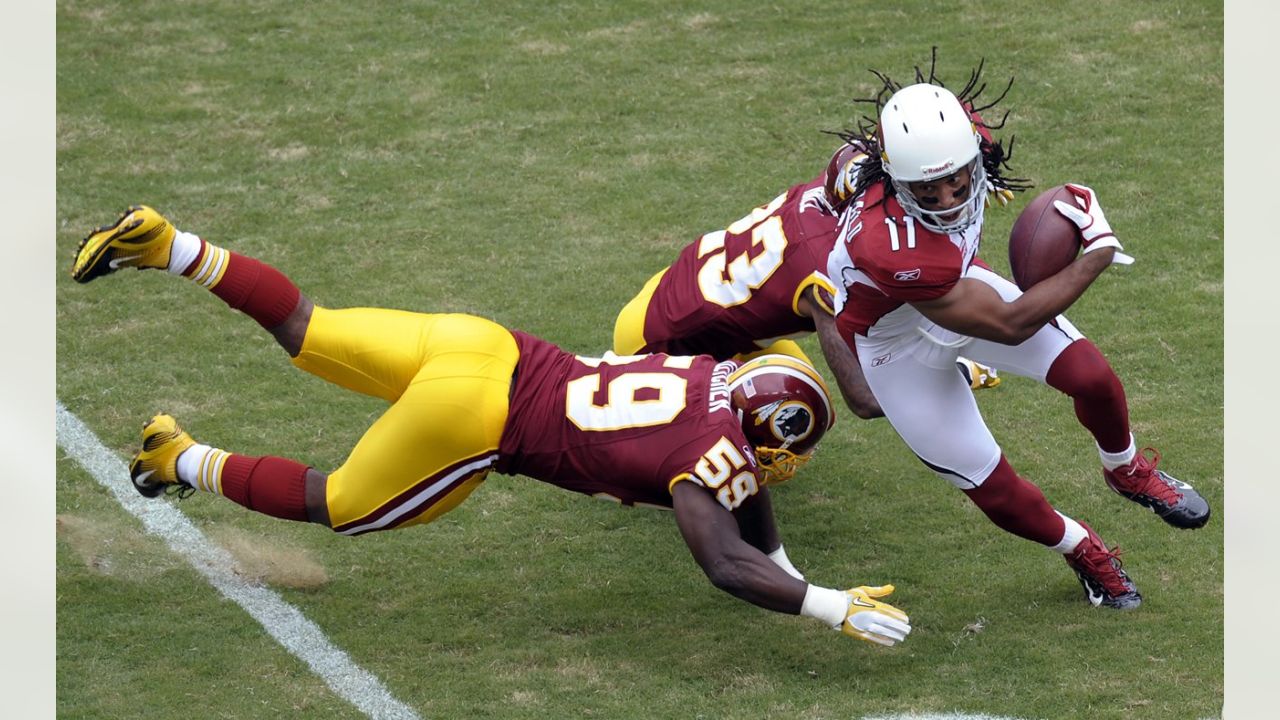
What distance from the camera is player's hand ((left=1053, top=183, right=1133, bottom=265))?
178 inches

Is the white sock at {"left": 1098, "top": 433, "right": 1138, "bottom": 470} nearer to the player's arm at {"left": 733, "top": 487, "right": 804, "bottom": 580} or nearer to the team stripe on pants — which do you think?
the player's arm at {"left": 733, "top": 487, "right": 804, "bottom": 580}

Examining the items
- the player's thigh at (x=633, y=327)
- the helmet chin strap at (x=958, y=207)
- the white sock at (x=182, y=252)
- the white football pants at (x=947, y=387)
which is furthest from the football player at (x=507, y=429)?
the helmet chin strap at (x=958, y=207)

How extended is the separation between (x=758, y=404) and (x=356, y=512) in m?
1.29

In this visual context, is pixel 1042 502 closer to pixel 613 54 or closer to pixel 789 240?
pixel 789 240

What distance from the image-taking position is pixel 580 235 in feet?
24.3

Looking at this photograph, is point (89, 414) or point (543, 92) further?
A: point (543, 92)

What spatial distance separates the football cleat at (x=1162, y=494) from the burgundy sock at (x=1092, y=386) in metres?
0.17

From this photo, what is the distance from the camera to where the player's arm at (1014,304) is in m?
4.48

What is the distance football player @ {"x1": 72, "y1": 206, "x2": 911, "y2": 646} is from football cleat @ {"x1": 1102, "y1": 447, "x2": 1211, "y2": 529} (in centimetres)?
93

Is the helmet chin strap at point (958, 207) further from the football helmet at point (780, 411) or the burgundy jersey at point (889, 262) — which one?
the football helmet at point (780, 411)

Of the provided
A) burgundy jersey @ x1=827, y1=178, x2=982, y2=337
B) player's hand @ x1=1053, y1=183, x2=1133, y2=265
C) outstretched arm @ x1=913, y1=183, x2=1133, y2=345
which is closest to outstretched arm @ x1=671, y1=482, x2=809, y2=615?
burgundy jersey @ x1=827, y1=178, x2=982, y2=337

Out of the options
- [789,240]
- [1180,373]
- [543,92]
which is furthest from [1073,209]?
[543,92]

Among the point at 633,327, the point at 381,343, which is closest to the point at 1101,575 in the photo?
the point at 633,327

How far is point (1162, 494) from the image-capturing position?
511 cm
